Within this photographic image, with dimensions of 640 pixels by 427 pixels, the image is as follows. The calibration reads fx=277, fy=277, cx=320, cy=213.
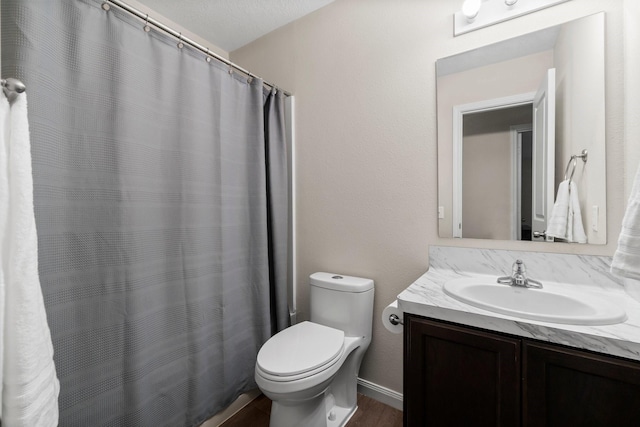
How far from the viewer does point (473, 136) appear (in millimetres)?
1371

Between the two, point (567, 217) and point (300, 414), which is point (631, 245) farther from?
point (300, 414)

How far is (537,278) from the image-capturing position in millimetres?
1214

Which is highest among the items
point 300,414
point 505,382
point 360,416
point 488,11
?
point 488,11

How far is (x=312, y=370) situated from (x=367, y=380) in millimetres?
695

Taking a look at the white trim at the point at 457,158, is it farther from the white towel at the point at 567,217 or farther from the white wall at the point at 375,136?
the white towel at the point at 567,217

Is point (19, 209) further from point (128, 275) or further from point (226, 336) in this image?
point (226, 336)

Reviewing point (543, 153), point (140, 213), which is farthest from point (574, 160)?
point (140, 213)

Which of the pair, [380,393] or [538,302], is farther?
[380,393]

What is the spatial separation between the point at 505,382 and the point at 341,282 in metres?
0.87

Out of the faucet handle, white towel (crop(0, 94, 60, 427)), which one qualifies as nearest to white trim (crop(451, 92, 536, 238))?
the faucet handle

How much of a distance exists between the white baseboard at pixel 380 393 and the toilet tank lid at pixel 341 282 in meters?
0.61

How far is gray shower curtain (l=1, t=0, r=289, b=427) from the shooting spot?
93cm

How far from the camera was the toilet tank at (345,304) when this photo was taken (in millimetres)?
1552

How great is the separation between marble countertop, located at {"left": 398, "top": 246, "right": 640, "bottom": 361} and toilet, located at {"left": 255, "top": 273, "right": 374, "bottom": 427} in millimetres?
463
